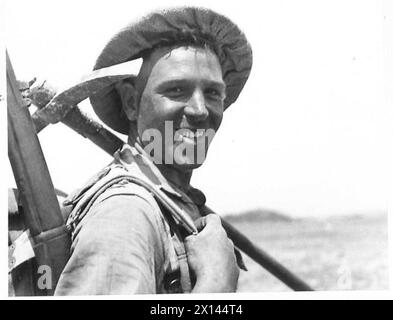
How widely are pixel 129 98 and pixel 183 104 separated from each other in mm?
278

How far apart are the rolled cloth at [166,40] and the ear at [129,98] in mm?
37

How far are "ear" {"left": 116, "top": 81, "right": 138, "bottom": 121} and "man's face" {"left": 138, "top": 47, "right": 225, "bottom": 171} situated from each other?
69 millimetres

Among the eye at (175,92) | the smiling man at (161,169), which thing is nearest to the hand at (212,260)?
the smiling man at (161,169)

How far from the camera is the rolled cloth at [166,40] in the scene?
183 inches

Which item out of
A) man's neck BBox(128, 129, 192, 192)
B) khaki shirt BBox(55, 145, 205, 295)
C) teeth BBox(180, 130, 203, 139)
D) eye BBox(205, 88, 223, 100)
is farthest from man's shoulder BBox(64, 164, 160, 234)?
eye BBox(205, 88, 223, 100)

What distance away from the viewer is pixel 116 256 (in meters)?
4.27

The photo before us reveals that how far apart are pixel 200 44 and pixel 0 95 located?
2.64 ft

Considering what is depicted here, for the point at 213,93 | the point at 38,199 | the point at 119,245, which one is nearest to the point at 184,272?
the point at 119,245

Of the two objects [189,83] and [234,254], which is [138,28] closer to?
[189,83]

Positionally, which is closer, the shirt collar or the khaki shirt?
the khaki shirt

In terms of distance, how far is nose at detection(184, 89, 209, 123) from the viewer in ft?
15.2

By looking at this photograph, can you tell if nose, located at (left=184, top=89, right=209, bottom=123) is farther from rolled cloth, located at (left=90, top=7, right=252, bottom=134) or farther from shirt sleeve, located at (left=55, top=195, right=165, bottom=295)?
shirt sleeve, located at (left=55, top=195, right=165, bottom=295)

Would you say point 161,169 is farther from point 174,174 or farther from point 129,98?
point 129,98

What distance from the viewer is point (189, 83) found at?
15.2 ft
